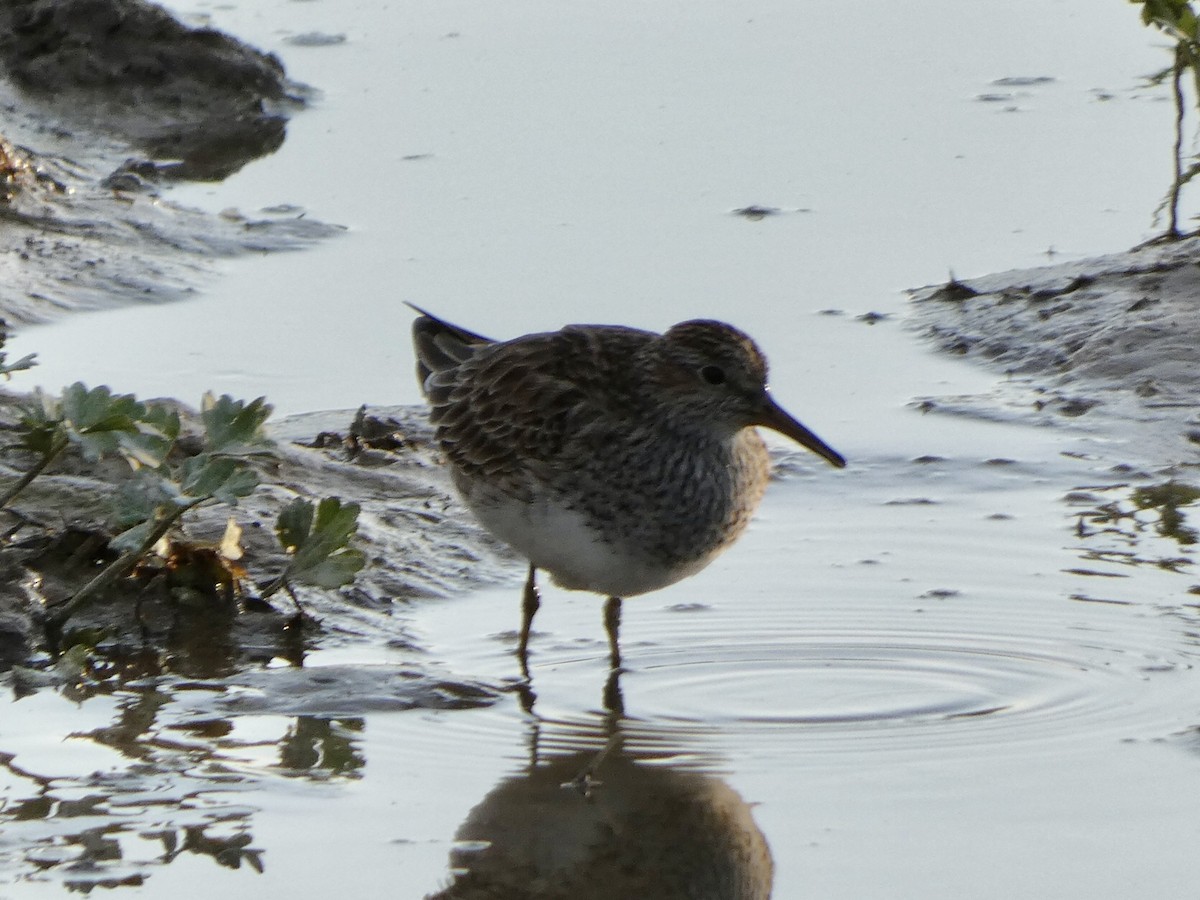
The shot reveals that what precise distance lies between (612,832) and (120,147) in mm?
7444

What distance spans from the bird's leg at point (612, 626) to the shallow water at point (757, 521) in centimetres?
6

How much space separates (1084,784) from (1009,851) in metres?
0.48

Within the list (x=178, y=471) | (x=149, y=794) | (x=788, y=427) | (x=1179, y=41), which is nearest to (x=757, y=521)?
(x=788, y=427)

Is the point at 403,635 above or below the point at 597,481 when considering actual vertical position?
below

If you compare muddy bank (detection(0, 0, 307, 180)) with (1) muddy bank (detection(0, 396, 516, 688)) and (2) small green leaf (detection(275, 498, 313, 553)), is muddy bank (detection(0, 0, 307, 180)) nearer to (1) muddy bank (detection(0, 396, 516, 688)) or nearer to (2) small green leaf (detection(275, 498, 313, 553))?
(1) muddy bank (detection(0, 396, 516, 688))

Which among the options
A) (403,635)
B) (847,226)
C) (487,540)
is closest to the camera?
(403,635)

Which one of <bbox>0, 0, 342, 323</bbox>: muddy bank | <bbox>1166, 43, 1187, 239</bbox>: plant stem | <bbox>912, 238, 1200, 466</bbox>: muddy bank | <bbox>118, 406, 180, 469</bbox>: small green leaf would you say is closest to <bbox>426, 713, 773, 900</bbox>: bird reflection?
<bbox>118, 406, 180, 469</bbox>: small green leaf

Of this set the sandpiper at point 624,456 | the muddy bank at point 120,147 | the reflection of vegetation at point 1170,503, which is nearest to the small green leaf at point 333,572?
the sandpiper at point 624,456

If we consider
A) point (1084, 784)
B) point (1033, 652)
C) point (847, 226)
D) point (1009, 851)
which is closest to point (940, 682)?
point (1033, 652)

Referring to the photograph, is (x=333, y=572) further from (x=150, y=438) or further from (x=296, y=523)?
(x=150, y=438)

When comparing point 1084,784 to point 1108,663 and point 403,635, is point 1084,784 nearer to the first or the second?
point 1108,663

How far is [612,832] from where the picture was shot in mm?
4719

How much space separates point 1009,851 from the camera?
4.46 metres

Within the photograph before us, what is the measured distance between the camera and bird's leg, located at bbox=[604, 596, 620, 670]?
19.5 ft
